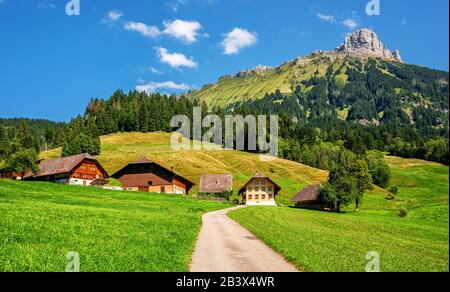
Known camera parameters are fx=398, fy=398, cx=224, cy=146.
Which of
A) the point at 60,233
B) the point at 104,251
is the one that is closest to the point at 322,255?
the point at 104,251

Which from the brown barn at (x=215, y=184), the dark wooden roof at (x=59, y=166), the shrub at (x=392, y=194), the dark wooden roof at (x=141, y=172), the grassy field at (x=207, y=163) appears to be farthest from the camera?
the grassy field at (x=207, y=163)

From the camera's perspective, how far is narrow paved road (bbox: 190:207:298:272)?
1714 centimetres

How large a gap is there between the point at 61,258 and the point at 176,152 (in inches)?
5458

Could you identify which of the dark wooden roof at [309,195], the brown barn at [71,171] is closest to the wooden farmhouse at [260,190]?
the dark wooden roof at [309,195]

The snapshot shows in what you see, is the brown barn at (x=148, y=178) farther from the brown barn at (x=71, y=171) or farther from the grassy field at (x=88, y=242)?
the grassy field at (x=88, y=242)

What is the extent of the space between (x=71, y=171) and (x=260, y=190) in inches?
1865

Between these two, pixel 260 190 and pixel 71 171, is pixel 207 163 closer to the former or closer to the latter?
pixel 260 190

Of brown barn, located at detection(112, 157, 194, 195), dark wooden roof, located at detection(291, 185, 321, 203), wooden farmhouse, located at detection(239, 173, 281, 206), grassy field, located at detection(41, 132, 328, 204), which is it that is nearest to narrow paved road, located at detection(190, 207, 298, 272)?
dark wooden roof, located at detection(291, 185, 321, 203)

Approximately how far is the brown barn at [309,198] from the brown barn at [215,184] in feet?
64.4

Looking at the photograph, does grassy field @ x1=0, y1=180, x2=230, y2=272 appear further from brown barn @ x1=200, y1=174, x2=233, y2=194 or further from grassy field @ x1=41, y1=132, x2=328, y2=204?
grassy field @ x1=41, y1=132, x2=328, y2=204

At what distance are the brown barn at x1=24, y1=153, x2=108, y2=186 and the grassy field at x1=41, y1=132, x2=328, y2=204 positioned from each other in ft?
67.0

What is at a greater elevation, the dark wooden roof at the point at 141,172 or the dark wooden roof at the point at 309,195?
the dark wooden roof at the point at 141,172

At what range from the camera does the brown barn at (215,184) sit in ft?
352
